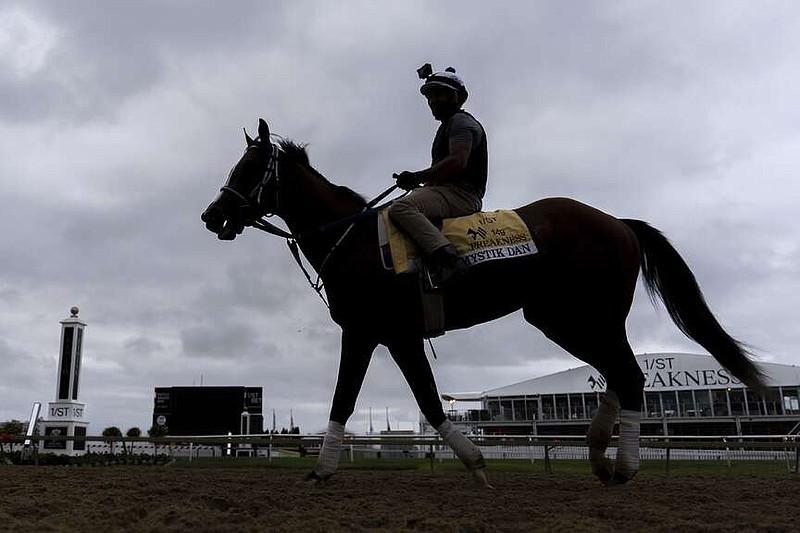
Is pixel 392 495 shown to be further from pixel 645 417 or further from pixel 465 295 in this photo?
pixel 645 417

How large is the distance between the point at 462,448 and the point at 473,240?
1.77 meters

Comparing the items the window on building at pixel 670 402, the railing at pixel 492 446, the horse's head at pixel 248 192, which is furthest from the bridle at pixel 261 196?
the window on building at pixel 670 402

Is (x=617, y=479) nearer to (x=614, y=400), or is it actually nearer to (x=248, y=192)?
(x=614, y=400)

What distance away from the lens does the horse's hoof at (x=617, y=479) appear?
554 cm

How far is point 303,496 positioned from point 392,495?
638 millimetres

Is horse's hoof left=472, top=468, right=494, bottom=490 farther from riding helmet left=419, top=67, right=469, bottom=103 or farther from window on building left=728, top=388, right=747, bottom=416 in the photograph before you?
window on building left=728, top=388, right=747, bottom=416

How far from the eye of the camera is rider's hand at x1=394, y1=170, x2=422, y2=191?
225 inches

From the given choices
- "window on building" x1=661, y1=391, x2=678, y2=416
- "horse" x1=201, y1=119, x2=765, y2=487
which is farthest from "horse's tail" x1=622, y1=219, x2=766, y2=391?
"window on building" x1=661, y1=391, x2=678, y2=416

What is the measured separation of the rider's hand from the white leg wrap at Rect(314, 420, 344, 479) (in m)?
2.13

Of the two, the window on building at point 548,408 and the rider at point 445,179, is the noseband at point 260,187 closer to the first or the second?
the rider at point 445,179

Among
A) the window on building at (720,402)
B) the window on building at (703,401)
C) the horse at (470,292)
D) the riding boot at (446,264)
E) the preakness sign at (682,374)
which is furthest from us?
the preakness sign at (682,374)

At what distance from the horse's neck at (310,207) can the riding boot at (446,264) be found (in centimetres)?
113

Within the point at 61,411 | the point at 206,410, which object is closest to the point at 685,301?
the point at 61,411

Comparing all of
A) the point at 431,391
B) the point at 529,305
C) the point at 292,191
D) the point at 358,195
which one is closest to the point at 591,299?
the point at 529,305
